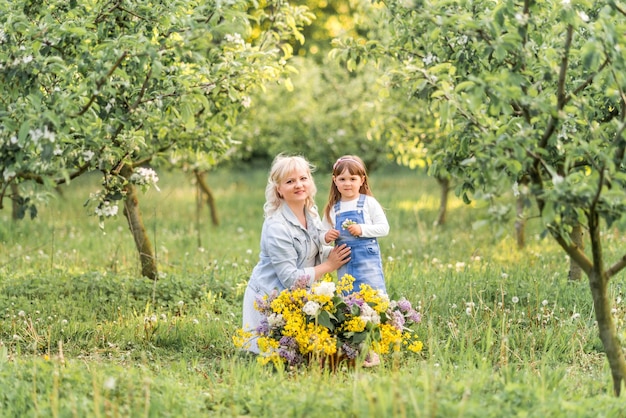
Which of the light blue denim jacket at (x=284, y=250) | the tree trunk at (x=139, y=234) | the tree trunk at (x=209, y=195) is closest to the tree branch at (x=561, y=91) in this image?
the light blue denim jacket at (x=284, y=250)

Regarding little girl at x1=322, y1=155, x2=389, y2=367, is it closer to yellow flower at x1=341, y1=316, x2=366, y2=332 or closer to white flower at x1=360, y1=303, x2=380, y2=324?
white flower at x1=360, y1=303, x2=380, y2=324

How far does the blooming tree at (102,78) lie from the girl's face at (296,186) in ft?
2.89

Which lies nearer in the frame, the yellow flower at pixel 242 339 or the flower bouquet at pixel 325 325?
the flower bouquet at pixel 325 325

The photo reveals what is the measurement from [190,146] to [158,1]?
2.21 m

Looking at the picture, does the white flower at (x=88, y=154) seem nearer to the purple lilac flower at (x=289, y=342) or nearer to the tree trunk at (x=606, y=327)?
the purple lilac flower at (x=289, y=342)

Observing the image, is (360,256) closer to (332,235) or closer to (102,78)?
(332,235)

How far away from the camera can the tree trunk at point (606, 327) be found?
4395mm

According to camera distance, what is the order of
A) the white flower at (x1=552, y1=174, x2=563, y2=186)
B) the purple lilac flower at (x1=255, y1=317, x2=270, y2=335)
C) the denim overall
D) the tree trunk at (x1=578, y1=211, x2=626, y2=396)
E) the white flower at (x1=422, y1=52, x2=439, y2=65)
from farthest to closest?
the white flower at (x1=422, y1=52, x2=439, y2=65), the denim overall, the purple lilac flower at (x1=255, y1=317, x2=270, y2=335), the tree trunk at (x1=578, y1=211, x2=626, y2=396), the white flower at (x1=552, y1=174, x2=563, y2=186)

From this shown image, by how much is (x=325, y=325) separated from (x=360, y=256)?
0.77 metres

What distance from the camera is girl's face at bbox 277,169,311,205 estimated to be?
5.80 m

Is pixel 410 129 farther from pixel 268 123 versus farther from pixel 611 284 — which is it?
pixel 268 123

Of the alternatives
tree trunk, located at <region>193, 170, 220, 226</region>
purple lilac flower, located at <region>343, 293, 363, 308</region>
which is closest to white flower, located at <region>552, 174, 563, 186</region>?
purple lilac flower, located at <region>343, 293, 363, 308</region>

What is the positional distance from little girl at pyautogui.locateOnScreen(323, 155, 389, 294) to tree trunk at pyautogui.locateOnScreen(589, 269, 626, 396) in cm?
178

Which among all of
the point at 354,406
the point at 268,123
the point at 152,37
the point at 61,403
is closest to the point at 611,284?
the point at 354,406
